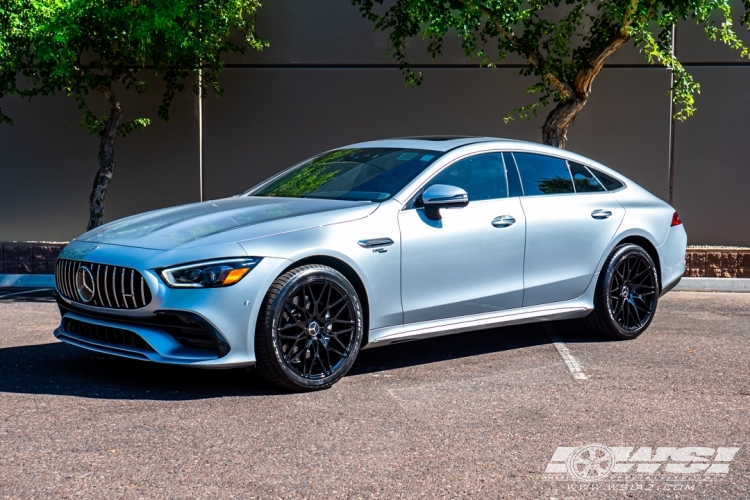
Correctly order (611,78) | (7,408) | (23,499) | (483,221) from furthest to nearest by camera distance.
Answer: (611,78), (483,221), (7,408), (23,499)

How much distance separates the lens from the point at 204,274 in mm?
5488

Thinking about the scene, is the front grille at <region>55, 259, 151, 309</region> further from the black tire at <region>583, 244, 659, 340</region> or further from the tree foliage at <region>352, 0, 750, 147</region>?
the tree foliage at <region>352, 0, 750, 147</region>

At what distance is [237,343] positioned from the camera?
217 inches

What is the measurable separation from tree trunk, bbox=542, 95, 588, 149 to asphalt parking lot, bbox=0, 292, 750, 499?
4.90 metres

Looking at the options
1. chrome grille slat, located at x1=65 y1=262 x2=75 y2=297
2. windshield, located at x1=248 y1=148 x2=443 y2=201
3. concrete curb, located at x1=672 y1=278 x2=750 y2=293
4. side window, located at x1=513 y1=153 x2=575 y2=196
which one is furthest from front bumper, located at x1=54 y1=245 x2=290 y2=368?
concrete curb, located at x1=672 y1=278 x2=750 y2=293

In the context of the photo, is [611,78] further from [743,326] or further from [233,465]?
[233,465]

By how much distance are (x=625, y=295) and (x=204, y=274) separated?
3723 mm

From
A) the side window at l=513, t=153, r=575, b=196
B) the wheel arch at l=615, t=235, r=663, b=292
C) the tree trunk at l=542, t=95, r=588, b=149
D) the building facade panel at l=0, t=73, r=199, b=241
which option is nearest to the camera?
the side window at l=513, t=153, r=575, b=196

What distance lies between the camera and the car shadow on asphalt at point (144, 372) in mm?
5789

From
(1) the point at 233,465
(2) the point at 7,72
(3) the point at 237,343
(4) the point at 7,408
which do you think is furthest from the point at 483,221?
(2) the point at 7,72

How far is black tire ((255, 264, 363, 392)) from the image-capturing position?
221 inches

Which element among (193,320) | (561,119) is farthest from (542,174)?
(561,119)

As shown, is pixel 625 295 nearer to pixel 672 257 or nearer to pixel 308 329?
pixel 672 257

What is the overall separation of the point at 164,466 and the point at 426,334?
8.03ft
